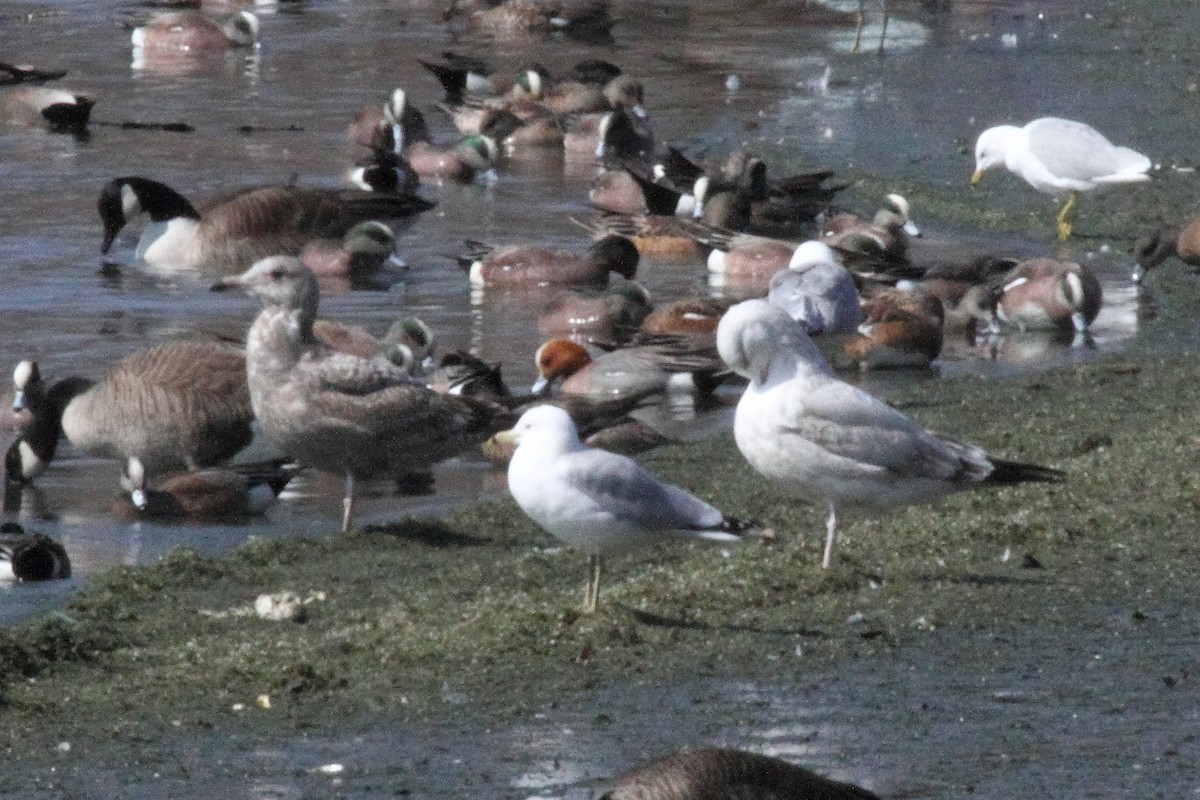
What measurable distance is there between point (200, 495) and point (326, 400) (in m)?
0.73

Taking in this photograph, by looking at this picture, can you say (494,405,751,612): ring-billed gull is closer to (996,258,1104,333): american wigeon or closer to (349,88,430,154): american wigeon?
(996,258,1104,333): american wigeon

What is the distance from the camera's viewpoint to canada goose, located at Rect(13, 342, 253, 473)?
9.84 meters

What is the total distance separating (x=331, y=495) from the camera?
9867 millimetres

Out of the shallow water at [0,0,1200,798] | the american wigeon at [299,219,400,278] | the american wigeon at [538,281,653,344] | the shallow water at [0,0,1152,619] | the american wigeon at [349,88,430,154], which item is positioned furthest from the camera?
the american wigeon at [349,88,430,154]

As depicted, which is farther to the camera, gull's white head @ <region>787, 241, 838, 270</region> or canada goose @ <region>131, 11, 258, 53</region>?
canada goose @ <region>131, 11, 258, 53</region>

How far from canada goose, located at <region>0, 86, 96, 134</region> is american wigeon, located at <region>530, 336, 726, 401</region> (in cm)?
967

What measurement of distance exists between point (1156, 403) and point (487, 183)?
9264 millimetres

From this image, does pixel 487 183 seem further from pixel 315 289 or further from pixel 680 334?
pixel 315 289

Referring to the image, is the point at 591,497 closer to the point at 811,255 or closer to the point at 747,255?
the point at 811,255

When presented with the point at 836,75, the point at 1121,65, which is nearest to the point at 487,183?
the point at 836,75

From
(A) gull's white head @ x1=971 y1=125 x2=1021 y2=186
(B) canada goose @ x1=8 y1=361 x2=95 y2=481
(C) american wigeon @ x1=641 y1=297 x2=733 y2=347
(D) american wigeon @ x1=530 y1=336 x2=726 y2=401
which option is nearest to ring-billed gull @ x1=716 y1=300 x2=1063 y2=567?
(B) canada goose @ x1=8 y1=361 x2=95 y2=481

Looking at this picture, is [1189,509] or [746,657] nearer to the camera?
[746,657]

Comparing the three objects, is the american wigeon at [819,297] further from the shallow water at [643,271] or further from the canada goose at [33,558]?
the canada goose at [33,558]

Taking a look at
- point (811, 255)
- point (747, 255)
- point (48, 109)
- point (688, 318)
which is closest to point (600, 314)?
point (688, 318)
